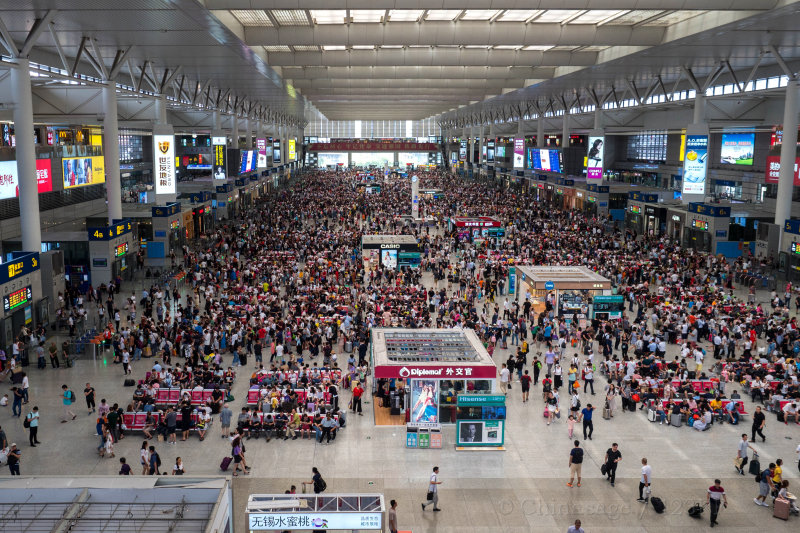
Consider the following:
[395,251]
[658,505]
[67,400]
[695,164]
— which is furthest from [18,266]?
[695,164]

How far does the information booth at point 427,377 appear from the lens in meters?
17.2

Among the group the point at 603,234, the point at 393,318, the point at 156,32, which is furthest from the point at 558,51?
the point at 156,32

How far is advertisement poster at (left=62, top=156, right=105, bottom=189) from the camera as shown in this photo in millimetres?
38344

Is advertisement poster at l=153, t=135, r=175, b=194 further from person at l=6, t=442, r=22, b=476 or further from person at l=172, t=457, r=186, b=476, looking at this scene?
person at l=172, t=457, r=186, b=476

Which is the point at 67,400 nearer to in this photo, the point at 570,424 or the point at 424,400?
the point at 424,400

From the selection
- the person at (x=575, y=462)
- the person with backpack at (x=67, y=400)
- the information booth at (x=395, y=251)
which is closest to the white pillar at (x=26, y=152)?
the person with backpack at (x=67, y=400)

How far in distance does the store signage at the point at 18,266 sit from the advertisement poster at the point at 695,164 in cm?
3077

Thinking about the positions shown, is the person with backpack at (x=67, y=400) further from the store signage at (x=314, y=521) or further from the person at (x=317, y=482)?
the store signage at (x=314, y=521)

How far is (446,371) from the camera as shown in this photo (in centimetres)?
1714

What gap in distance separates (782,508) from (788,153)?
2509cm

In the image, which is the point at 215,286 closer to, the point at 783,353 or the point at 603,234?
the point at 783,353

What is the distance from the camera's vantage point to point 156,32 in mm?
23672

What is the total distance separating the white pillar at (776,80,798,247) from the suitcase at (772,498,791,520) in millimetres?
23497

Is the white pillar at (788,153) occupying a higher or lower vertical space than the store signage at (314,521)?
higher
